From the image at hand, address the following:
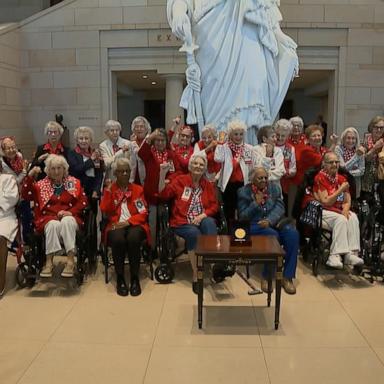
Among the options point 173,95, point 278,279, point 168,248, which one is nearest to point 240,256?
point 278,279

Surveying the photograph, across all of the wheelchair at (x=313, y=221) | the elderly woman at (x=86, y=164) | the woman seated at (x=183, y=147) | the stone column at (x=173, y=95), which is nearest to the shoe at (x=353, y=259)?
the wheelchair at (x=313, y=221)

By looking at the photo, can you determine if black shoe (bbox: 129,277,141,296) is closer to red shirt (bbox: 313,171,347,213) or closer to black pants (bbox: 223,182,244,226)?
black pants (bbox: 223,182,244,226)

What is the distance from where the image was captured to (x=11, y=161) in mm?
3777

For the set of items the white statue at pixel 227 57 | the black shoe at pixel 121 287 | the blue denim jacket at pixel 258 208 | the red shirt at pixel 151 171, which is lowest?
the black shoe at pixel 121 287

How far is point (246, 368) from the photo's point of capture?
2.29 m

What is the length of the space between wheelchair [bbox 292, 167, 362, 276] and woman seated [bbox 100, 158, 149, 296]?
1197 millimetres

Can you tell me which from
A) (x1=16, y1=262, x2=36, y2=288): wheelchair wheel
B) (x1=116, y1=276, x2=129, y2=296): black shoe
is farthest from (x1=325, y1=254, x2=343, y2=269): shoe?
(x1=16, y1=262, x2=36, y2=288): wheelchair wheel

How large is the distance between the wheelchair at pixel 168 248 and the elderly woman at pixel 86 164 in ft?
2.33

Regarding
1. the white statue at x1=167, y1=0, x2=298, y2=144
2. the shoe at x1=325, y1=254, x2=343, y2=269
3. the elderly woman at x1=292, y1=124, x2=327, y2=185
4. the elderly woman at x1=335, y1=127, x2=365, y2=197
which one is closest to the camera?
the shoe at x1=325, y1=254, x2=343, y2=269

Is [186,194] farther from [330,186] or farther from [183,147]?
[330,186]

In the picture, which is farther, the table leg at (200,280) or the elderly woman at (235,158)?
the elderly woman at (235,158)

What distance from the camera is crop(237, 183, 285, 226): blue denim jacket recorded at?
3.50 meters

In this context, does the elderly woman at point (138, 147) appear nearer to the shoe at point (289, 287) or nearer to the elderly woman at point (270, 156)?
the elderly woman at point (270, 156)

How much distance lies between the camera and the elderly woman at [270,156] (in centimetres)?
384
